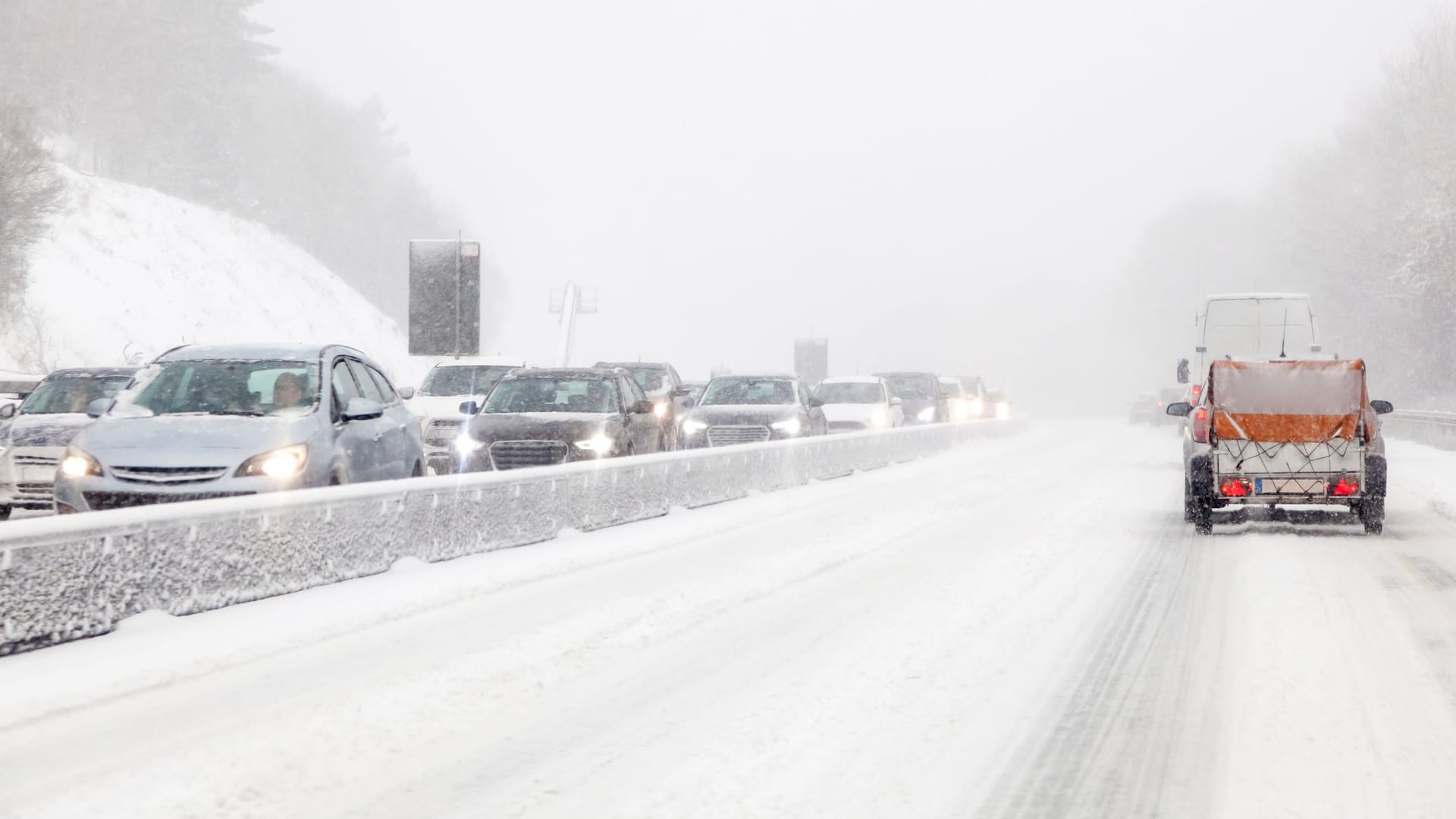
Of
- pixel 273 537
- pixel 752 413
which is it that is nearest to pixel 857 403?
pixel 752 413

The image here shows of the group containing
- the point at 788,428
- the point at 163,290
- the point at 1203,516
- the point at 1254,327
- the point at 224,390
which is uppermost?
the point at 163,290

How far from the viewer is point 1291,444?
50.7 ft

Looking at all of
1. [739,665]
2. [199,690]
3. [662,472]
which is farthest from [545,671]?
[662,472]

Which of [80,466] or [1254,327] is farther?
[1254,327]

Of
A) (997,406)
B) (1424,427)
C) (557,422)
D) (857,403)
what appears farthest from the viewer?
(997,406)

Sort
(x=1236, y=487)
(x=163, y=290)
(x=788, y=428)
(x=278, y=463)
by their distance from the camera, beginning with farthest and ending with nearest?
(x=163, y=290)
(x=788, y=428)
(x=1236, y=487)
(x=278, y=463)

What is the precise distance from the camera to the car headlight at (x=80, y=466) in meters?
11.0

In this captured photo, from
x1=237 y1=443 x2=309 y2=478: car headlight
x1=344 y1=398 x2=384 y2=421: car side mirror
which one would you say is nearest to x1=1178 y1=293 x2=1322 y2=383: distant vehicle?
x1=344 y1=398 x2=384 y2=421: car side mirror

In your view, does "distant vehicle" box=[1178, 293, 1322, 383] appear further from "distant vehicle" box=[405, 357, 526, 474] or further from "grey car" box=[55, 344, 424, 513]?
"grey car" box=[55, 344, 424, 513]

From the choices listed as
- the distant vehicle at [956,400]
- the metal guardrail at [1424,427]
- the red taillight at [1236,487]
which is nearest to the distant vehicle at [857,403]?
the distant vehicle at [956,400]

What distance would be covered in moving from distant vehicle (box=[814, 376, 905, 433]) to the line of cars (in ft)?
28.5

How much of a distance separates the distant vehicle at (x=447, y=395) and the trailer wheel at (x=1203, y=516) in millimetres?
10586

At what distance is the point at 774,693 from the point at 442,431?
16.5 metres

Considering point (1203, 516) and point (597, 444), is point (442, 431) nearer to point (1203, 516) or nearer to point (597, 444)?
point (597, 444)
